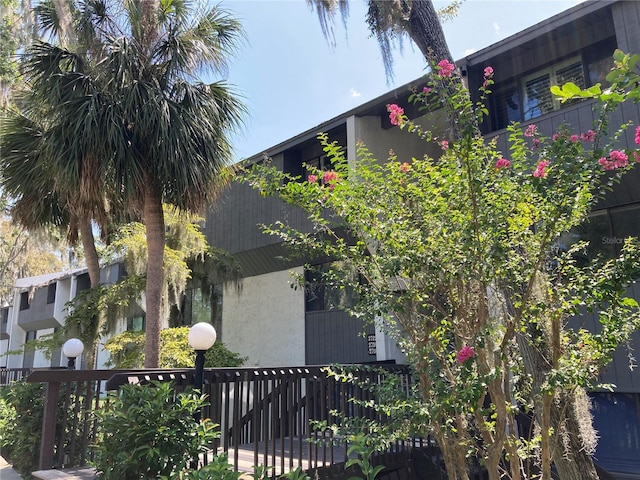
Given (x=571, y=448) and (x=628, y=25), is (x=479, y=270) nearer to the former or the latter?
(x=571, y=448)

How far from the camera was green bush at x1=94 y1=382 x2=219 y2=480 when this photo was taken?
360 centimetres

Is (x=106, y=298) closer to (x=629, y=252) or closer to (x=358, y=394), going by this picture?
(x=358, y=394)

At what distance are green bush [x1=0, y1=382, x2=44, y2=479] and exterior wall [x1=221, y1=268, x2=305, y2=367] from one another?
598 centimetres

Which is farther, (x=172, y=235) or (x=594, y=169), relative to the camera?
(x=172, y=235)

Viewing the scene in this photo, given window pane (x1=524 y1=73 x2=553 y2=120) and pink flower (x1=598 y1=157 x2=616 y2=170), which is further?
window pane (x1=524 y1=73 x2=553 y2=120)

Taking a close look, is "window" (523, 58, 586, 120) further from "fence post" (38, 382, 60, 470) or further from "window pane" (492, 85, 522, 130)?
"fence post" (38, 382, 60, 470)

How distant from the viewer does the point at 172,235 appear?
11.2m

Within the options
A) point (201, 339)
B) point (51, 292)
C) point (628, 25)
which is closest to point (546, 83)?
point (628, 25)

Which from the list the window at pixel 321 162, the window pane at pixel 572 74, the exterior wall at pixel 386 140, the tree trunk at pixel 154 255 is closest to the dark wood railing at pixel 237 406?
the tree trunk at pixel 154 255

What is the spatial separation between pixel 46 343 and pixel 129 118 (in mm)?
6201

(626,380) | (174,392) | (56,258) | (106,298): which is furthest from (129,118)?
(56,258)

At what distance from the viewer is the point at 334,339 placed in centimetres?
1110

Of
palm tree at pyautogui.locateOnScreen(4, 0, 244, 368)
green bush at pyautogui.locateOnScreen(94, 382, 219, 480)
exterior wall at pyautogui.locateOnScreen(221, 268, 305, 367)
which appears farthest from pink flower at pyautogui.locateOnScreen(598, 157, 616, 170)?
exterior wall at pyautogui.locateOnScreen(221, 268, 305, 367)

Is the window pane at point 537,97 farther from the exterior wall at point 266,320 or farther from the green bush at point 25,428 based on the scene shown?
the green bush at point 25,428
